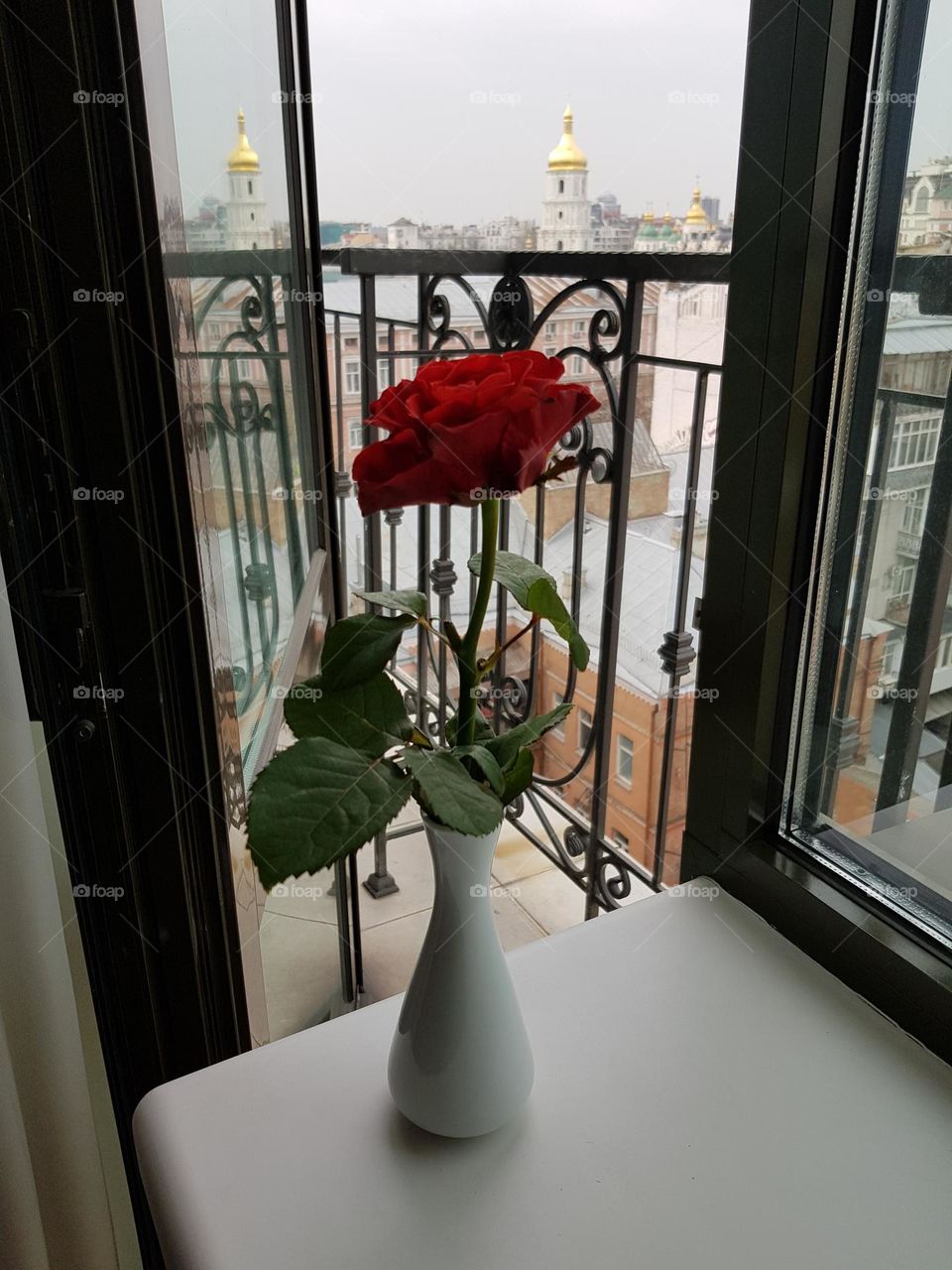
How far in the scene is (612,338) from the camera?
1472 mm

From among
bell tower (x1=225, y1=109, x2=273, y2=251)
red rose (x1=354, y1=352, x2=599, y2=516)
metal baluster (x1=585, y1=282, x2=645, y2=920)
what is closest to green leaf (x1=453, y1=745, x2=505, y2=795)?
red rose (x1=354, y1=352, x2=599, y2=516)

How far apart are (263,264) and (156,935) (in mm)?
874

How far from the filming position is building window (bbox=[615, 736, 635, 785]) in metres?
1.75

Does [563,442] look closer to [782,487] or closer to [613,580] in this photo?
[613,580]

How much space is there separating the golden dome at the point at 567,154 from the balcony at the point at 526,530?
0.13 meters

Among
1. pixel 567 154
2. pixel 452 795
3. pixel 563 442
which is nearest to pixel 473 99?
pixel 567 154

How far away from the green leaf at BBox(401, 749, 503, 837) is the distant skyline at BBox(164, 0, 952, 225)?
65cm

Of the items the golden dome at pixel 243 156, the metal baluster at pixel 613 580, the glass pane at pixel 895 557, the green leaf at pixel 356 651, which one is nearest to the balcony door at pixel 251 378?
the golden dome at pixel 243 156

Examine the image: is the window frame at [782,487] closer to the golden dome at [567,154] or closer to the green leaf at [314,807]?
the green leaf at [314,807]

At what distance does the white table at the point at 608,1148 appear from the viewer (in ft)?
1.88

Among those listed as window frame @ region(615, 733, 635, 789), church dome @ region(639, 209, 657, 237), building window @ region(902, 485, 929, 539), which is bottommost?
window frame @ region(615, 733, 635, 789)

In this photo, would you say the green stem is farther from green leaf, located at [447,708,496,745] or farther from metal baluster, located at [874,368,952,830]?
metal baluster, located at [874,368,952,830]

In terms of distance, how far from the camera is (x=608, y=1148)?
64cm

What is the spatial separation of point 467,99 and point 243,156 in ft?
1.31
